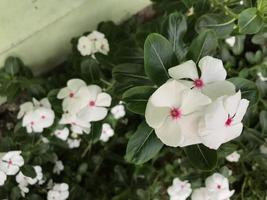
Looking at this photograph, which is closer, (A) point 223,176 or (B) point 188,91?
(B) point 188,91

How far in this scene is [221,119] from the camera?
37.8 inches

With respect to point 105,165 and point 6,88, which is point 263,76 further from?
point 6,88

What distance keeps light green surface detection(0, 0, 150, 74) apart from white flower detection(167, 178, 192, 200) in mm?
644

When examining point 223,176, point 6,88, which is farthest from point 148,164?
point 6,88

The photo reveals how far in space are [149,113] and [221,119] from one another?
0.47ft

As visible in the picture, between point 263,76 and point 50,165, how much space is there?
2.50ft

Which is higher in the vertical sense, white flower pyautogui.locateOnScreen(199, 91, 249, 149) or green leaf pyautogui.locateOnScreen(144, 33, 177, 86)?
green leaf pyautogui.locateOnScreen(144, 33, 177, 86)

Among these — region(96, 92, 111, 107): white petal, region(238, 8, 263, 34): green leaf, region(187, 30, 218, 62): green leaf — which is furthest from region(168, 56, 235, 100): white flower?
region(96, 92, 111, 107): white petal

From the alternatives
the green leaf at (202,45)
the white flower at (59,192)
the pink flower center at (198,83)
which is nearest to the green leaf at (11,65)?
the white flower at (59,192)

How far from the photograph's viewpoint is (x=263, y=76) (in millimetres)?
1589

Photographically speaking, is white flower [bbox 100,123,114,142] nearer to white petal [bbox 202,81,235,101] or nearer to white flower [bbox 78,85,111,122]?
white flower [bbox 78,85,111,122]

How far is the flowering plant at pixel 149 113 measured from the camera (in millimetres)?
993

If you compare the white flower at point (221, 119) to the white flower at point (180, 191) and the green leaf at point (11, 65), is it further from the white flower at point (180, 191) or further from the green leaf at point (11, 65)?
the green leaf at point (11, 65)

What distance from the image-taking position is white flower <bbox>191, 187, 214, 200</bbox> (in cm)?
144
